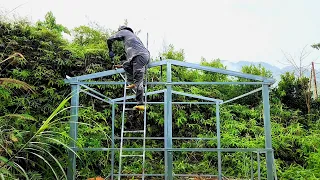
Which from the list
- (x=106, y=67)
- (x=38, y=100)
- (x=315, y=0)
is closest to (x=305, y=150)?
(x=315, y=0)

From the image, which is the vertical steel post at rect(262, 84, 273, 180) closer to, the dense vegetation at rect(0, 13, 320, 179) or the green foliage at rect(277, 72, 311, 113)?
the dense vegetation at rect(0, 13, 320, 179)

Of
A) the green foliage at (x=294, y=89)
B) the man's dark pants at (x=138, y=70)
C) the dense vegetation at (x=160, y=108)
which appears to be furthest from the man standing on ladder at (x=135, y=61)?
the green foliage at (x=294, y=89)

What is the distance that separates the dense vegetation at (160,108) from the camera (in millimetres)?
6168

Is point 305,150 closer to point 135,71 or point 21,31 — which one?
point 135,71

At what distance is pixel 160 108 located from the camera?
7.09 m

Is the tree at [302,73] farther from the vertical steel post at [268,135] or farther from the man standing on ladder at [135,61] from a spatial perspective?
the man standing on ladder at [135,61]

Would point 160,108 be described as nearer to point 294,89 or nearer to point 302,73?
point 294,89

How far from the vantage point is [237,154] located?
22.2 ft

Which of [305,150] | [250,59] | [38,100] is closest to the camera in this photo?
[38,100]

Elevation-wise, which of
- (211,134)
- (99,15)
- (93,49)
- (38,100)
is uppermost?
(99,15)

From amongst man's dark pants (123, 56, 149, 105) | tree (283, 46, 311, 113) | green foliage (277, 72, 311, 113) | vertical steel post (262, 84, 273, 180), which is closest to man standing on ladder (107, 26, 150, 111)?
man's dark pants (123, 56, 149, 105)

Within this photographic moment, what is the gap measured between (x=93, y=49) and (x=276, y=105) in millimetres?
4428

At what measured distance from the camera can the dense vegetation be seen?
617 cm

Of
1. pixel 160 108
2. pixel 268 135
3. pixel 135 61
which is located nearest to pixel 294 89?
pixel 160 108
